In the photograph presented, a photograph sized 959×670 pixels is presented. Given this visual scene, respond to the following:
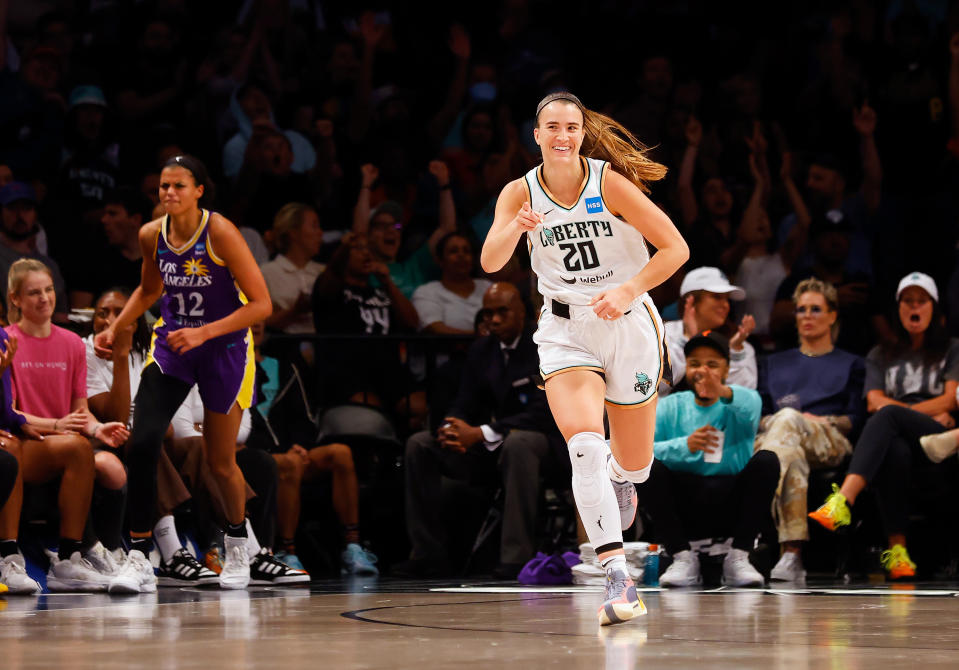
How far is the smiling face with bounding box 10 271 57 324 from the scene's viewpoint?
21.1 feet

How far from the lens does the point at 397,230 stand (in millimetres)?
8500

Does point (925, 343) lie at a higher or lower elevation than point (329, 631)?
higher

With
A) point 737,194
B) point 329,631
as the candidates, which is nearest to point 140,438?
point 329,631

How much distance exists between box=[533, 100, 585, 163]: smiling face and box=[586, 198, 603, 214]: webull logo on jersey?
166 mm

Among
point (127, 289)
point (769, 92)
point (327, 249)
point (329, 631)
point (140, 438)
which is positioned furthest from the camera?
point (769, 92)

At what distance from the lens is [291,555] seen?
23.5ft

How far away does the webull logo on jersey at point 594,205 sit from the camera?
4605mm

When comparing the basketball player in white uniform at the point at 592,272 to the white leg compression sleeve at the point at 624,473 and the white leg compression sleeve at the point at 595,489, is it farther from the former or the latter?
the white leg compression sleeve at the point at 624,473

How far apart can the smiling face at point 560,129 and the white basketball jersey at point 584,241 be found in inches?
5.1

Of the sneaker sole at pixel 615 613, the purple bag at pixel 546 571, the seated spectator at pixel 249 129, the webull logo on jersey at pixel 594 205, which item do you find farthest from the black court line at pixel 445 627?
the seated spectator at pixel 249 129

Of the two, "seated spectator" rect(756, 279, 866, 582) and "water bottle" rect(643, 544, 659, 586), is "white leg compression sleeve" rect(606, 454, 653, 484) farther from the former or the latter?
"seated spectator" rect(756, 279, 866, 582)

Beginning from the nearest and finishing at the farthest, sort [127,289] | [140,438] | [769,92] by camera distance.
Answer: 1. [140,438]
2. [127,289]
3. [769,92]

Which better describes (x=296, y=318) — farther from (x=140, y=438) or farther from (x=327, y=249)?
(x=140, y=438)

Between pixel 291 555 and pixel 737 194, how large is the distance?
4361 millimetres
